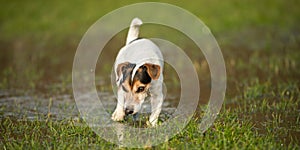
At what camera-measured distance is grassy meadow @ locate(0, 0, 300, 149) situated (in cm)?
566

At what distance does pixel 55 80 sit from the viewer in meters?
9.72

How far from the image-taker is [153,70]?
5.86 meters

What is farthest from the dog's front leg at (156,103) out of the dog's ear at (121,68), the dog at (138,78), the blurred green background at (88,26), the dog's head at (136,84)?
the blurred green background at (88,26)

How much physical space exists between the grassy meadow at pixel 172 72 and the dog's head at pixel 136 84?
0.57m

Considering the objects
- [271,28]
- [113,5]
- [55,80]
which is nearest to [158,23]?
[113,5]

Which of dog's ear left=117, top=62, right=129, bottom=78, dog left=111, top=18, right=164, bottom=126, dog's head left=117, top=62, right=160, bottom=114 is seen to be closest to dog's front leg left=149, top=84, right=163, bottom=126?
dog left=111, top=18, right=164, bottom=126

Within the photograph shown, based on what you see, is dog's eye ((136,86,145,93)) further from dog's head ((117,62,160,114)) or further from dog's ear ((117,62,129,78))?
dog's ear ((117,62,129,78))

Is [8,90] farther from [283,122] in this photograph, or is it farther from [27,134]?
[283,122]

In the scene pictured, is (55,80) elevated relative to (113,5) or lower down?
lower down

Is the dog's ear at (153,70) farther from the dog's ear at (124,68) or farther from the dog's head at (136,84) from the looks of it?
the dog's ear at (124,68)

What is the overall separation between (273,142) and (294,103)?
5.98 ft

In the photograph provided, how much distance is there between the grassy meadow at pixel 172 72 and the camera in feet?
18.6

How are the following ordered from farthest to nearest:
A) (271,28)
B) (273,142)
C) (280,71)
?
1. (271,28)
2. (280,71)
3. (273,142)

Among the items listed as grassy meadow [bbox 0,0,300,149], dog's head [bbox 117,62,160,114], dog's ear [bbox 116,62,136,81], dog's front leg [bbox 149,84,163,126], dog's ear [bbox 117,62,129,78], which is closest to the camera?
grassy meadow [bbox 0,0,300,149]
